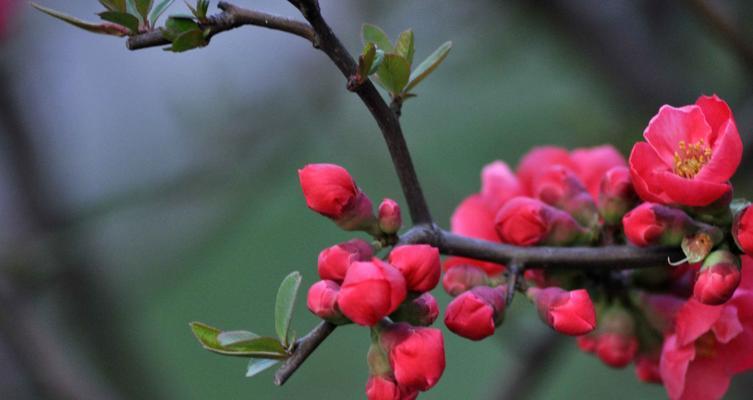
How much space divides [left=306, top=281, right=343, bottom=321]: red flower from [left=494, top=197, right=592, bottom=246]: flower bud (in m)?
0.23

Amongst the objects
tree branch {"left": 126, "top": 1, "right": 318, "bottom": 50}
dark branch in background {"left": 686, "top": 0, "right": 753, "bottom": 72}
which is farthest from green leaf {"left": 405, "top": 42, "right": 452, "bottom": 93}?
dark branch in background {"left": 686, "top": 0, "right": 753, "bottom": 72}

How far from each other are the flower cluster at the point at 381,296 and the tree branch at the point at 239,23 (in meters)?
0.12

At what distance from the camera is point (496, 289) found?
793 millimetres

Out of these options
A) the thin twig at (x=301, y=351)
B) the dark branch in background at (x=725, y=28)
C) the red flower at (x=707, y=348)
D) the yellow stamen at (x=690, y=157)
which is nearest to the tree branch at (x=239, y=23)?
the thin twig at (x=301, y=351)

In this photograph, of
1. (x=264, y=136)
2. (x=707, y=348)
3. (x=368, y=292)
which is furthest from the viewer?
(x=264, y=136)

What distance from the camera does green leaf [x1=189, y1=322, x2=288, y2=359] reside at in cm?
70

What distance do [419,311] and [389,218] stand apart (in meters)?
0.09

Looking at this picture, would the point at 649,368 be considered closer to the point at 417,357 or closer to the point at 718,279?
the point at 718,279

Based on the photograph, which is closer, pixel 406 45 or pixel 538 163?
pixel 406 45

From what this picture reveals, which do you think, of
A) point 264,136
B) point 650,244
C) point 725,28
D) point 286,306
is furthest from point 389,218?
point 264,136

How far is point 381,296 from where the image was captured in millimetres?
668

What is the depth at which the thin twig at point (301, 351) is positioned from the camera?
68 cm

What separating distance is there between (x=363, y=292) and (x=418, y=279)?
0.05 metres

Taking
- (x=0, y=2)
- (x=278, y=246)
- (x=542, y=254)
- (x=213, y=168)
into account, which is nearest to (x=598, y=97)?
(x=213, y=168)
